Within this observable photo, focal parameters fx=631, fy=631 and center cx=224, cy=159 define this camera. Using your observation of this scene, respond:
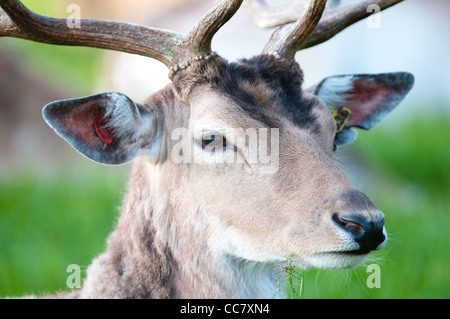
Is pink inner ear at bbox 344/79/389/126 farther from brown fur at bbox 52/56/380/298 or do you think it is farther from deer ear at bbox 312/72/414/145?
brown fur at bbox 52/56/380/298

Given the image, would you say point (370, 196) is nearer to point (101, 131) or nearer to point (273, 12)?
point (273, 12)

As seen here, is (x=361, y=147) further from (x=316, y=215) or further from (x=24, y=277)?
(x=316, y=215)

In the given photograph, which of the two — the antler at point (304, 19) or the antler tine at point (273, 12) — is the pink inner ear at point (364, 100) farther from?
the antler tine at point (273, 12)

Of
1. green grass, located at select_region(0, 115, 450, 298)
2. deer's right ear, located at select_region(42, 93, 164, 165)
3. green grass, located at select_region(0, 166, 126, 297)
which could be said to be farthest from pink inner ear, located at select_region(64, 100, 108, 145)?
green grass, located at select_region(0, 166, 126, 297)

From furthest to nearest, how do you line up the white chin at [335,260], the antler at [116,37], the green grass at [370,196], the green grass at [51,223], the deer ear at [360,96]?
the green grass at [51,223], the green grass at [370,196], the deer ear at [360,96], the antler at [116,37], the white chin at [335,260]

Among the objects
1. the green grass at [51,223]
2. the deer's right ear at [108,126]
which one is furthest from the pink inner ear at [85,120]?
the green grass at [51,223]

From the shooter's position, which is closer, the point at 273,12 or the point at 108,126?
the point at 108,126

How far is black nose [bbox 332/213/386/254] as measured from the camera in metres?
2.95

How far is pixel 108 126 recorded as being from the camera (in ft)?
11.8

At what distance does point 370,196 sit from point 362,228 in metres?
2.93

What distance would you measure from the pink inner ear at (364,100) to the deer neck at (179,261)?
140cm

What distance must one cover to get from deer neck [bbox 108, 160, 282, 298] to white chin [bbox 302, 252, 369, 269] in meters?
0.49

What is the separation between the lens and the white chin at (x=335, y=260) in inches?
121

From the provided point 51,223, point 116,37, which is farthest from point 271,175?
point 51,223
